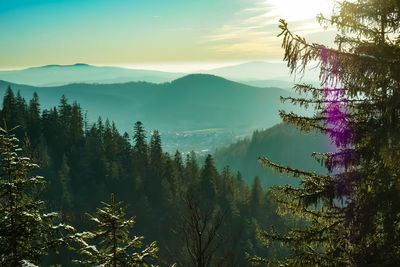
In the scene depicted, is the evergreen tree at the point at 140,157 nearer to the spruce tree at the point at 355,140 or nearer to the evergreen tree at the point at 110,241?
the evergreen tree at the point at 110,241

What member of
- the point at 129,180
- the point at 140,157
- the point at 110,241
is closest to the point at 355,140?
the point at 110,241

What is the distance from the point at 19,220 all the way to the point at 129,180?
220 feet

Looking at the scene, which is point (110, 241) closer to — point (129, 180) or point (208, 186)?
point (208, 186)

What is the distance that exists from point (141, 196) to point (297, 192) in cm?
6361

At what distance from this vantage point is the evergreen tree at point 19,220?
26.0ft

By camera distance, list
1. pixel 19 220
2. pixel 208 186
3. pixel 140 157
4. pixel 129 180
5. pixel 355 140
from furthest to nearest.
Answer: pixel 140 157
pixel 129 180
pixel 208 186
pixel 19 220
pixel 355 140

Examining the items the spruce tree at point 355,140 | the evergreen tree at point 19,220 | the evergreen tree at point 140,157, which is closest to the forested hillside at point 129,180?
the evergreen tree at point 140,157

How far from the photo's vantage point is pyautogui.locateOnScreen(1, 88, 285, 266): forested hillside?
6688 centimetres

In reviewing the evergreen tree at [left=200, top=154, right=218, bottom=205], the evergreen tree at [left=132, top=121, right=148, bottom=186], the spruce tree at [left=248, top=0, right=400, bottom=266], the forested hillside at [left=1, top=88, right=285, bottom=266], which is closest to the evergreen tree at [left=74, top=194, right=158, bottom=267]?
the spruce tree at [left=248, top=0, right=400, bottom=266]

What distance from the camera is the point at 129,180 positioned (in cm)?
7350

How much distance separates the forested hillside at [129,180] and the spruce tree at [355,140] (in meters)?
56.2

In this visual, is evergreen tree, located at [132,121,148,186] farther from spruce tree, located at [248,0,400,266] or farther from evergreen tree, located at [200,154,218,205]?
spruce tree, located at [248,0,400,266]

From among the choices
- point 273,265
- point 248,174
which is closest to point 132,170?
point 273,265

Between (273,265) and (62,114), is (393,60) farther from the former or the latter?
(62,114)
